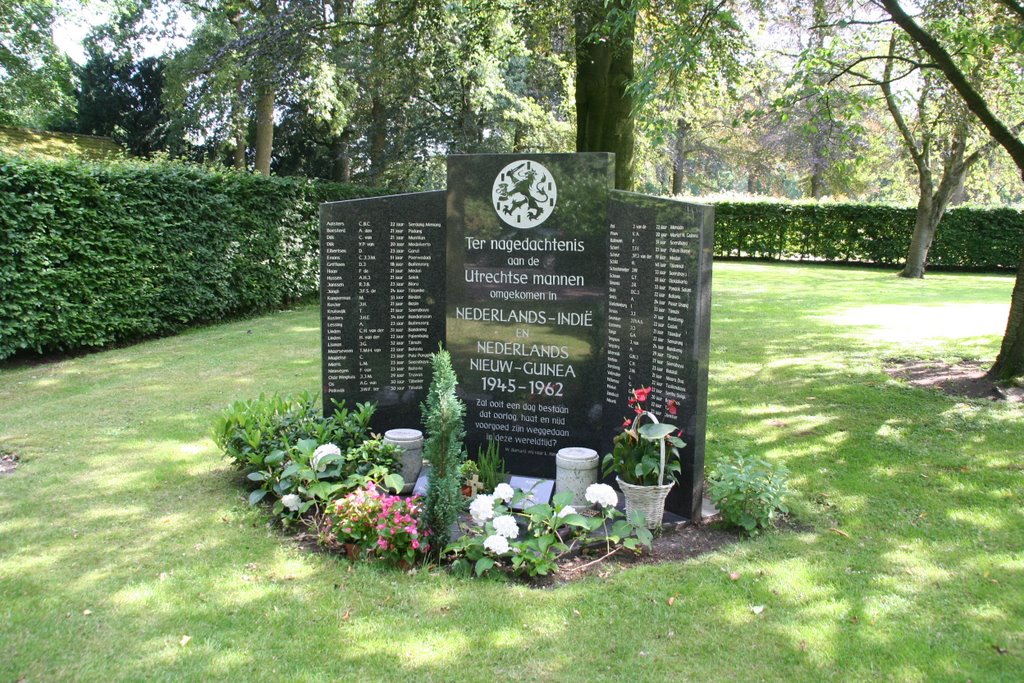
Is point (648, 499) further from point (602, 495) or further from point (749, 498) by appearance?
point (749, 498)

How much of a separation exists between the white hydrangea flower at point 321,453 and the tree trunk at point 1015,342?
7.48 meters

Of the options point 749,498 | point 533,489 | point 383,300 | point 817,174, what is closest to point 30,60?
point 383,300

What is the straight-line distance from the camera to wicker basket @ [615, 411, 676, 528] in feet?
17.7

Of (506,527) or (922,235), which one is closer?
(506,527)

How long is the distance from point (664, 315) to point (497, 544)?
2.08 metres

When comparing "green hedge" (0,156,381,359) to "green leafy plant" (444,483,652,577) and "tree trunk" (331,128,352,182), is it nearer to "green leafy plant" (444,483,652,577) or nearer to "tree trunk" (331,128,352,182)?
"green leafy plant" (444,483,652,577)

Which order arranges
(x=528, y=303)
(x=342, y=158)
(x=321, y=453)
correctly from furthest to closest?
(x=342, y=158) → (x=528, y=303) → (x=321, y=453)

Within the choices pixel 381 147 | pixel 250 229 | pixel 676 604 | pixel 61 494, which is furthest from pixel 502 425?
pixel 381 147

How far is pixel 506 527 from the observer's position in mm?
4902

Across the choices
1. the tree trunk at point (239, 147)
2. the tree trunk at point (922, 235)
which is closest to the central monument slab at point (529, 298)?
the tree trunk at point (922, 235)

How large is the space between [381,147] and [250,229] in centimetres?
1153

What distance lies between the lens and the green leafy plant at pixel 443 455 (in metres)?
4.95

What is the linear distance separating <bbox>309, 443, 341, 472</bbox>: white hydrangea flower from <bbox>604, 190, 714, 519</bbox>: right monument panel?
2.09m

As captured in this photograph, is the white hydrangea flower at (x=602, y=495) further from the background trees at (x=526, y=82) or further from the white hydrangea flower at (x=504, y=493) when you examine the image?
the background trees at (x=526, y=82)
